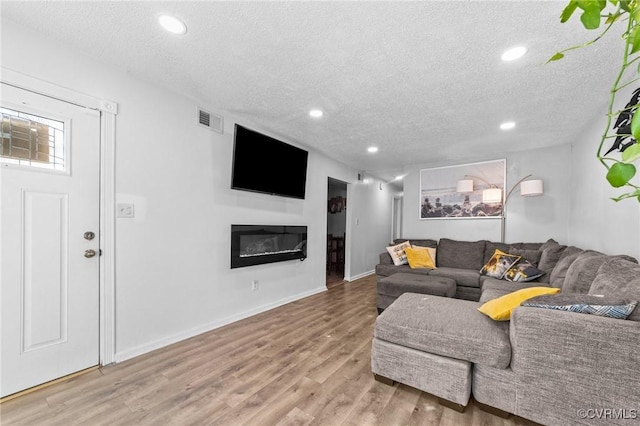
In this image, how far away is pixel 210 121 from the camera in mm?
2852

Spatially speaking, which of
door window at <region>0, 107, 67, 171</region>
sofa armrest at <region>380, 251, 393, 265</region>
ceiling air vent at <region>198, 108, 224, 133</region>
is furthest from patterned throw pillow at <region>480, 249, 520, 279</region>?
door window at <region>0, 107, 67, 171</region>

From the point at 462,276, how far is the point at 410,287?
3.10 ft

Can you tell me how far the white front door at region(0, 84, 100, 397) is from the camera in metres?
1.75

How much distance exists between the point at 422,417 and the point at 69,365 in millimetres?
2447

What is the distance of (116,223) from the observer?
86.6 inches

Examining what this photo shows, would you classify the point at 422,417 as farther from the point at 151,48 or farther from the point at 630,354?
the point at 151,48

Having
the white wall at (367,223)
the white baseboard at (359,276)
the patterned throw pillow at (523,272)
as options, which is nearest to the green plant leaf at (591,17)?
the patterned throw pillow at (523,272)

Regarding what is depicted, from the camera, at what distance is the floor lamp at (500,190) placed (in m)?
3.75

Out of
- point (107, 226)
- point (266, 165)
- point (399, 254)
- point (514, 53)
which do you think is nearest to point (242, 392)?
point (107, 226)

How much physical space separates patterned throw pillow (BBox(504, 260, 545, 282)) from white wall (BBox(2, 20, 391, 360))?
9.64ft

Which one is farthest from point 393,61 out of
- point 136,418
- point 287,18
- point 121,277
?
point 136,418

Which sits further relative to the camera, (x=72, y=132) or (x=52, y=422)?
(x=72, y=132)

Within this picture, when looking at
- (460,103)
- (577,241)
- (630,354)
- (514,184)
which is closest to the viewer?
(630,354)

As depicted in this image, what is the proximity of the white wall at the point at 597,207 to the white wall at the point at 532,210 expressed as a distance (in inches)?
7.4
